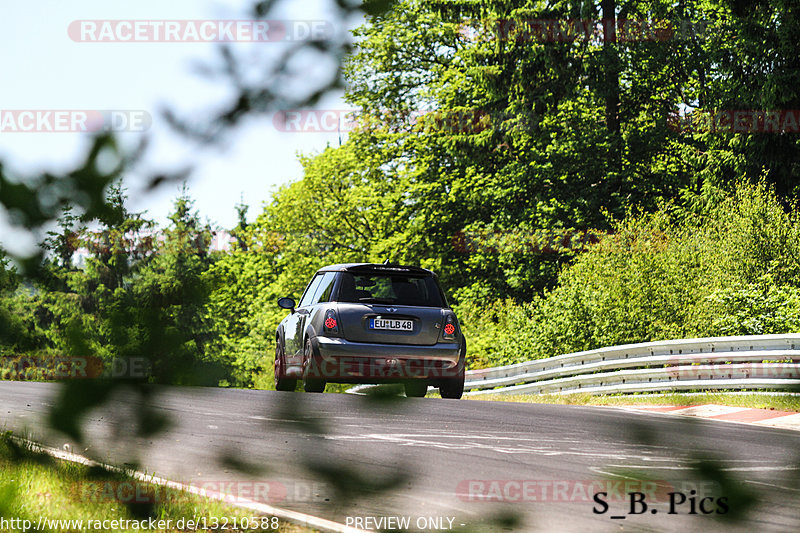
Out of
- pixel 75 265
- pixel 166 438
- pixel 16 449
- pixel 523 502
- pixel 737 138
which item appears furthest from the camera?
pixel 737 138

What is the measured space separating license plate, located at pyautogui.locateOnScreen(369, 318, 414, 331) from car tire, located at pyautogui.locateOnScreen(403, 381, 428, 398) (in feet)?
32.0

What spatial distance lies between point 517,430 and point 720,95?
7.89m

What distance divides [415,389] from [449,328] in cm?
1053

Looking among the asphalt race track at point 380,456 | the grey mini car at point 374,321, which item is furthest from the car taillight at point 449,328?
the asphalt race track at point 380,456

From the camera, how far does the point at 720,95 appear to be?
116 inches

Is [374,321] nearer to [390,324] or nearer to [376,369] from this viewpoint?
[390,324]

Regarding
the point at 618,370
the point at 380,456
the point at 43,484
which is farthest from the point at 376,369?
the point at 618,370

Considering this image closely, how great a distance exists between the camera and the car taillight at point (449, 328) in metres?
12.5

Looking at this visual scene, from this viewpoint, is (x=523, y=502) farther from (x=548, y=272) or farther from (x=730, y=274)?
(x=548, y=272)

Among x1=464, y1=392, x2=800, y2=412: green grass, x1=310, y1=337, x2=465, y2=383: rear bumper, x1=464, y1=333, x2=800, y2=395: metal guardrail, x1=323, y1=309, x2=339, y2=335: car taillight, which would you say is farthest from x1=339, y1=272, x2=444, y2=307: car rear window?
x1=310, y1=337, x2=465, y2=383: rear bumper

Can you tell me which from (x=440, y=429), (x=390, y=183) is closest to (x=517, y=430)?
(x=440, y=429)

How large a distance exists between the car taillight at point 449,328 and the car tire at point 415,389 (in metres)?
10.4

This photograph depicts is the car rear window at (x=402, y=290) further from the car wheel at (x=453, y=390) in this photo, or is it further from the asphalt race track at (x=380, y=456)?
the asphalt race track at (x=380, y=456)

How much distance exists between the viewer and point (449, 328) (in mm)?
12578
